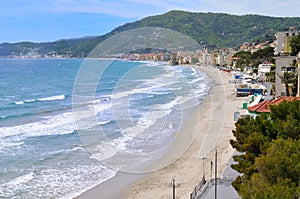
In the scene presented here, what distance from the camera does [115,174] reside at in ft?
53.7

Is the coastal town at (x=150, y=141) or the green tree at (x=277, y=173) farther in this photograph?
the coastal town at (x=150, y=141)

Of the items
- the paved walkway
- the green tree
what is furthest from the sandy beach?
the green tree

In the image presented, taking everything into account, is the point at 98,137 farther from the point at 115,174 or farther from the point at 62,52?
the point at 62,52

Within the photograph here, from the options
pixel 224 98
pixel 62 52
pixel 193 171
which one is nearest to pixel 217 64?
pixel 224 98

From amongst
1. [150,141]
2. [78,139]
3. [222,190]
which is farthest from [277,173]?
[78,139]

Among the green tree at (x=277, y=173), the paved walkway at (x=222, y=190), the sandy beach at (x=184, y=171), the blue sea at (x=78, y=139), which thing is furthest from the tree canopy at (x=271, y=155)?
the blue sea at (x=78, y=139)

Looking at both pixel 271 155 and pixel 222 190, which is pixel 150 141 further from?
pixel 271 155

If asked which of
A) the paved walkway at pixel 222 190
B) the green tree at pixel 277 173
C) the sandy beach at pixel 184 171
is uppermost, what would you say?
the green tree at pixel 277 173

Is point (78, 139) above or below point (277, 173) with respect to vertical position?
below

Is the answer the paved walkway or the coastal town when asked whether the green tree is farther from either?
the paved walkway

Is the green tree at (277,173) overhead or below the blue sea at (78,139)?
overhead

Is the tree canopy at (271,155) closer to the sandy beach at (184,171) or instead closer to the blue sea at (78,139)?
the sandy beach at (184,171)

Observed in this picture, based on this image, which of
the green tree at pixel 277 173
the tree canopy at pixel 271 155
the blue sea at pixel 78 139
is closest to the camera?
the green tree at pixel 277 173

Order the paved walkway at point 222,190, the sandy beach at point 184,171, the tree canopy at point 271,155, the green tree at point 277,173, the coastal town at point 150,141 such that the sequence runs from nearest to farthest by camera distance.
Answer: the green tree at point 277,173
the tree canopy at point 271,155
the coastal town at point 150,141
the paved walkway at point 222,190
the sandy beach at point 184,171
